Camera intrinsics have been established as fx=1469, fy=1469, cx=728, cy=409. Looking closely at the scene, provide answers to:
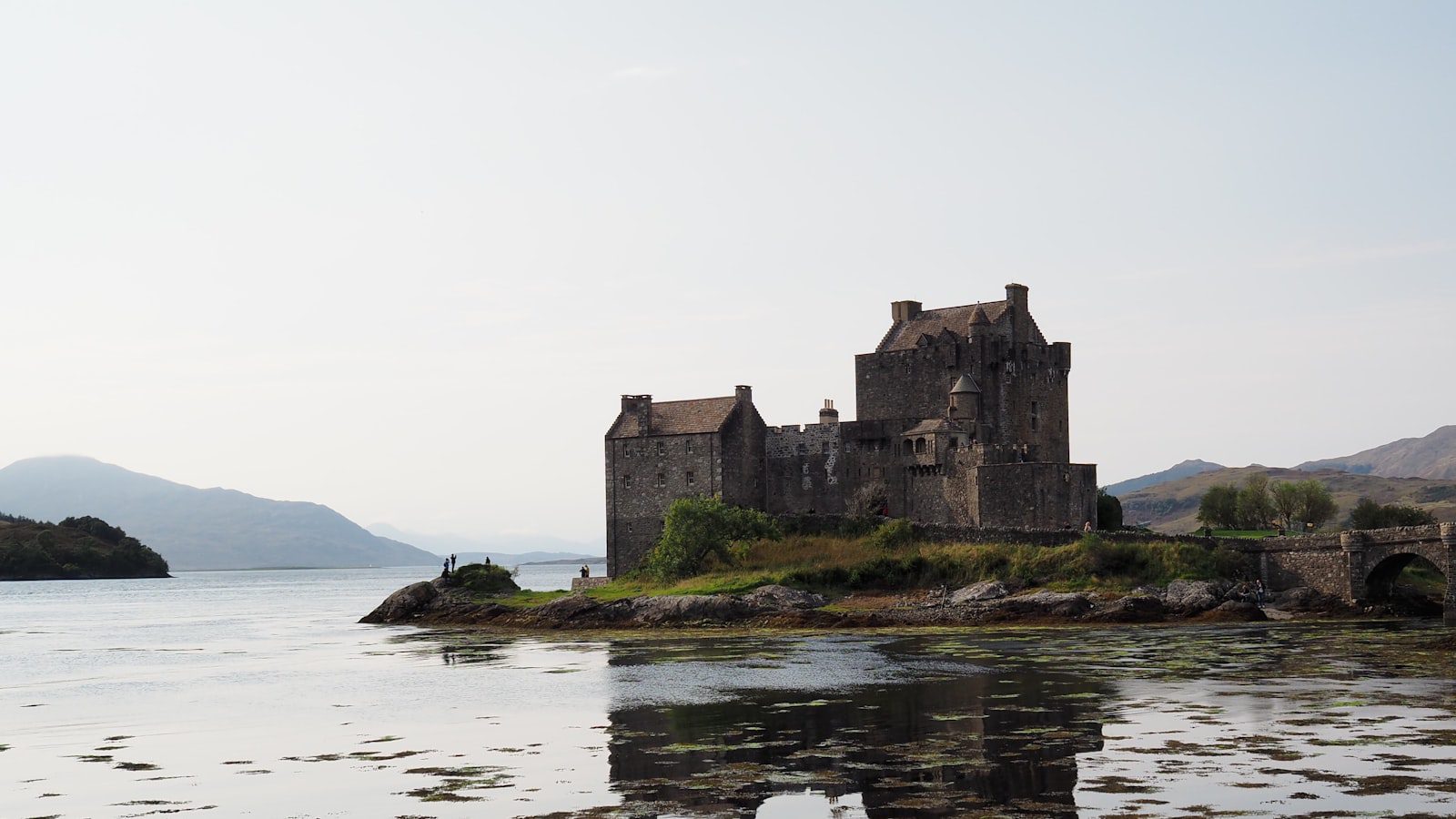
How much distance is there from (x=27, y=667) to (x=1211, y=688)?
45344mm

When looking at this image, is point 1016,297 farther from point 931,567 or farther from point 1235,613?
point 1235,613

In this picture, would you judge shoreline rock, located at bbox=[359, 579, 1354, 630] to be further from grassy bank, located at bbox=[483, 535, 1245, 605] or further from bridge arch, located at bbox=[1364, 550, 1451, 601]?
bridge arch, located at bbox=[1364, 550, 1451, 601]

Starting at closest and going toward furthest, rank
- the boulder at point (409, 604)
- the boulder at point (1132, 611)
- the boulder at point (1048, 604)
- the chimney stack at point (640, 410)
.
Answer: the boulder at point (1132, 611), the boulder at point (1048, 604), the boulder at point (409, 604), the chimney stack at point (640, 410)

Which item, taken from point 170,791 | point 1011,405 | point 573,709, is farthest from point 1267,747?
point 1011,405

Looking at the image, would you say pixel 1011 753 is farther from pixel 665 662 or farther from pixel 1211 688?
pixel 665 662

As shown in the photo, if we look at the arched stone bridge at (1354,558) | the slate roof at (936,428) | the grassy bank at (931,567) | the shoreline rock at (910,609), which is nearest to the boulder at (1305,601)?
the shoreline rock at (910,609)

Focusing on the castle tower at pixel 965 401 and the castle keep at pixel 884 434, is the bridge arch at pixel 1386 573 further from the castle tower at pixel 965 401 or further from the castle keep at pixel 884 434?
the castle tower at pixel 965 401

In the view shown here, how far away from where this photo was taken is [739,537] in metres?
78.3

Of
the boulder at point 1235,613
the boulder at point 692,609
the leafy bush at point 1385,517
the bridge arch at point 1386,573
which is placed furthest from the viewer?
the leafy bush at point 1385,517

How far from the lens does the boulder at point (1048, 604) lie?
6169cm

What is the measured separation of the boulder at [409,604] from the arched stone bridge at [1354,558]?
149 feet

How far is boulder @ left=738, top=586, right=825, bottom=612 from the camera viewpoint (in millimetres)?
68500

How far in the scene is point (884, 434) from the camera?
8300 centimetres

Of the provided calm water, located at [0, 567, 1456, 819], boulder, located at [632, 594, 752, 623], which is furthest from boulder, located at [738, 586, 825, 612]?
calm water, located at [0, 567, 1456, 819]
